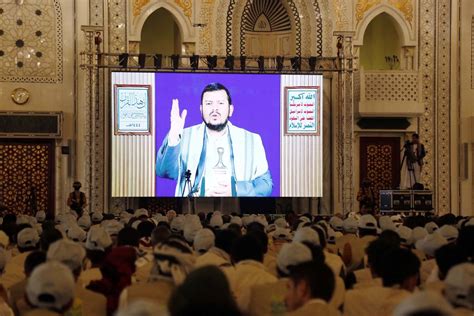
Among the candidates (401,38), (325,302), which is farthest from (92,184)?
(325,302)

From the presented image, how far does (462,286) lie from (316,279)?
646 millimetres

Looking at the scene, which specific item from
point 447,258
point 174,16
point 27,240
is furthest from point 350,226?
point 174,16

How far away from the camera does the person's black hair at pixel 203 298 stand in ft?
9.83

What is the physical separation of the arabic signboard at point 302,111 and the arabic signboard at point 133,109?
2445 mm

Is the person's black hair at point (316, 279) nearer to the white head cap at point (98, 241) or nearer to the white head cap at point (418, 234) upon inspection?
the white head cap at point (98, 241)

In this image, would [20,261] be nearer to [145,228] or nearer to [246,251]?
[246,251]

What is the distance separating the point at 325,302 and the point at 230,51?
15.2 meters

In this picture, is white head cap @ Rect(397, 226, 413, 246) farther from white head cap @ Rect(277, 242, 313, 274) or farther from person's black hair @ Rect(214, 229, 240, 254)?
white head cap @ Rect(277, 242, 313, 274)

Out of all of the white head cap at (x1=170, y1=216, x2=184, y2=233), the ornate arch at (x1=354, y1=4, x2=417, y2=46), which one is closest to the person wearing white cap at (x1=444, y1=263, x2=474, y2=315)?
the white head cap at (x1=170, y1=216, x2=184, y2=233)

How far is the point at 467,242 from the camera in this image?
757 cm

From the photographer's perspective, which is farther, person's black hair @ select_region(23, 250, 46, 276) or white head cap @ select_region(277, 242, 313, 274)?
Answer: person's black hair @ select_region(23, 250, 46, 276)

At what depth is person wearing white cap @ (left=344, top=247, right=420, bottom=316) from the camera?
5117 millimetres

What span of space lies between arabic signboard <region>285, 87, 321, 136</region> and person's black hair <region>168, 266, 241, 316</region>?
15.0m

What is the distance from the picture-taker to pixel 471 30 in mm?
20328
